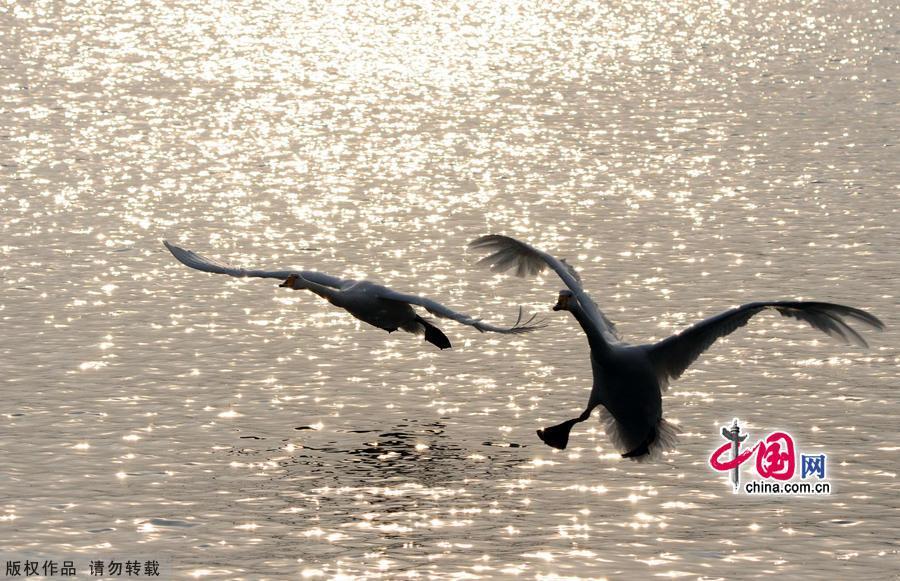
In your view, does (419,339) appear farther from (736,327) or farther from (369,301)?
(736,327)

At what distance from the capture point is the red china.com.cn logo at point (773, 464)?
21016mm

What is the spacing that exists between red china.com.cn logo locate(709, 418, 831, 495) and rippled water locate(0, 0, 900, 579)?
0.25 metres

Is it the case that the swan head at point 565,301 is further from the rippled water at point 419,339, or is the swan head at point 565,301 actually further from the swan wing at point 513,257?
the rippled water at point 419,339

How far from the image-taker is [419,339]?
97.2 ft

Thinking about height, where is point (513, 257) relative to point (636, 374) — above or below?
above

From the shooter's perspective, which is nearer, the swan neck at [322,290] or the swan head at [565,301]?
the swan head at [565,301]

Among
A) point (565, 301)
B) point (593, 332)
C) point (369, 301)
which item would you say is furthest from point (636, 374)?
point (369, 301)

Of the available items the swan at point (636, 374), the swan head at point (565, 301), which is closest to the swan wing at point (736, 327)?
the swan at point (636, 374)

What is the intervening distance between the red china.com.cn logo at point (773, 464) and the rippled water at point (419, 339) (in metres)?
0.25

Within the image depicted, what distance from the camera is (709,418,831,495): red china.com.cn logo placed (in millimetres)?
21016

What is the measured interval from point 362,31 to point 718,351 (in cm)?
9077

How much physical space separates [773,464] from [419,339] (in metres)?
9.01

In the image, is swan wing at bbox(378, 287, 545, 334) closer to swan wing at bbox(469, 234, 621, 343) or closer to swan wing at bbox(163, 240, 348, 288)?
swan wing at bbox(469, 234, 621, 343)

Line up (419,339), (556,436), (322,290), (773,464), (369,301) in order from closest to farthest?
(556,436), (773,464), (369,301), (322,290), (419,339)
